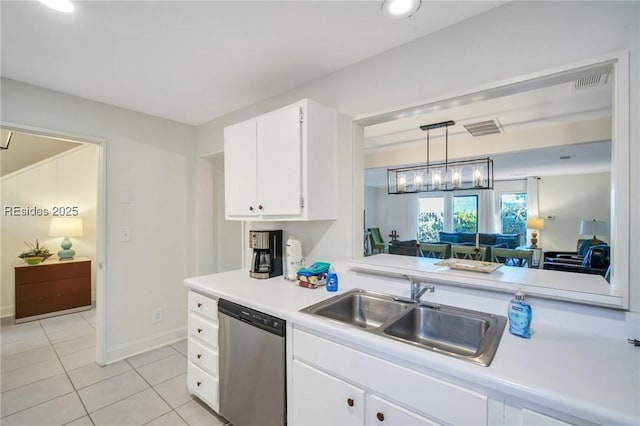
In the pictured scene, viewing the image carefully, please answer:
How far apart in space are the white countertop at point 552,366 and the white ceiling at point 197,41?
5.04ft

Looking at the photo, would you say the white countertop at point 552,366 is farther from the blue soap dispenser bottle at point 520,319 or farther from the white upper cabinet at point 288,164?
the white upper cabinet at point 288,164

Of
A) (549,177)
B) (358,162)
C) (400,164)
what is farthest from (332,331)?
(549,177)

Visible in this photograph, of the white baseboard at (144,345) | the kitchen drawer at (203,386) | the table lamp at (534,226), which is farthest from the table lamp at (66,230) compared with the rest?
the table lamp at (534,226)

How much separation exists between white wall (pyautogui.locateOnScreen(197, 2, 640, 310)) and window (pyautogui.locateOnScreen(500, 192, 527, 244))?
7.82 m

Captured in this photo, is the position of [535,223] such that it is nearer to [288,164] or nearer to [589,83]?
[589,83]

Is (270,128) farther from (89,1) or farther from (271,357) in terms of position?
(271,357)

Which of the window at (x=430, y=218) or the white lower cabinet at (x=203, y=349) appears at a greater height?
the window at (x=430, y=218)

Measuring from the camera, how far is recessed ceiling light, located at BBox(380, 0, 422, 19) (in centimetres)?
136

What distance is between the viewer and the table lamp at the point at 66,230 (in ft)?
13.0

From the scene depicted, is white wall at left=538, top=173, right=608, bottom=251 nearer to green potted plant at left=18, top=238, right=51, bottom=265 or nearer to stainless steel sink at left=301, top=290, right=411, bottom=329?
stainless steel sink at left=301, top=290, right=411, bottom=329

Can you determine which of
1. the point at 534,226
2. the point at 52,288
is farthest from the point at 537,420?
the point at 534,226

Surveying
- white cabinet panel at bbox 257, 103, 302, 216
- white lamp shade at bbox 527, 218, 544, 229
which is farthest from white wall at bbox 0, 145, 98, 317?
white lamp shade at bbox 527, 218, 544, 229

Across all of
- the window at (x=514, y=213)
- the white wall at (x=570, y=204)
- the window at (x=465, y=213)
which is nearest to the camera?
the white wall at (x=570, y=204)

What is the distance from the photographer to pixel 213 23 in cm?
154
